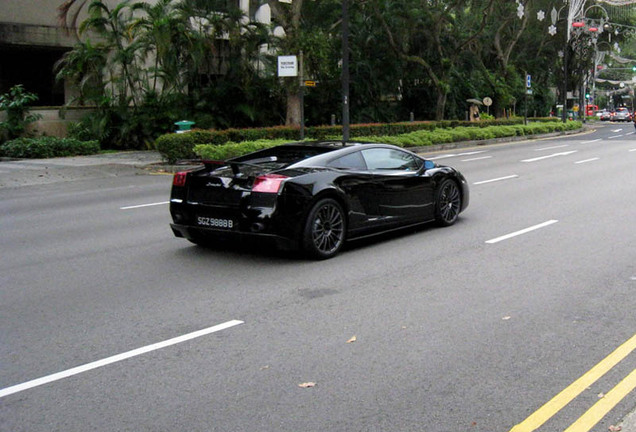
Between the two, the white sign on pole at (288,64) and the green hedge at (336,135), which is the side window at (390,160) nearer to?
the green hedge at (336,135)

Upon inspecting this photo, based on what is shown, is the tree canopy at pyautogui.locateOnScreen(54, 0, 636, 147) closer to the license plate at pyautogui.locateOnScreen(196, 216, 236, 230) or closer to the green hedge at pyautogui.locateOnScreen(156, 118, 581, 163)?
the green hedge at pyautogui.locateOnScreen(156, 118, 581, 163)

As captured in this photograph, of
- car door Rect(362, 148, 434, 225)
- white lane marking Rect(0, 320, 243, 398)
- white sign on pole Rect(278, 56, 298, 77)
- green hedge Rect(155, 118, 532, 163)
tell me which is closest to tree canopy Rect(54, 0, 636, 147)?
green hedge Rect(155, 118, 532, 163)

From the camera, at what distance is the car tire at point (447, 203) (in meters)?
11.0

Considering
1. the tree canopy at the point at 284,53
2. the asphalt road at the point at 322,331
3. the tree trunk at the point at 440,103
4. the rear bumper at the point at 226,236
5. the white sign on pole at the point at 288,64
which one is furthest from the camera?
the tree trunk at the point at 440,103

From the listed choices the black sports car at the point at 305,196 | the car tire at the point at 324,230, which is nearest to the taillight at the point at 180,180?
the black sports car at the point at 305,196

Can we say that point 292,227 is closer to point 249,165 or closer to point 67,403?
point 249,165

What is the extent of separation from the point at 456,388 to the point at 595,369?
1058mm

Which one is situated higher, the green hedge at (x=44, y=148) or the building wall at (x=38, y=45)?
the building wall at (x=38, y=45)

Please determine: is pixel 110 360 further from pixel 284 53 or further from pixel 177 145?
pixel 284 53

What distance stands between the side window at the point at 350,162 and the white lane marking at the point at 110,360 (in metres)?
3.58

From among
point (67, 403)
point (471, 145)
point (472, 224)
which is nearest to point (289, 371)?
point (67, 403)

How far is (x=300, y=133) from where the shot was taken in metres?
25.8

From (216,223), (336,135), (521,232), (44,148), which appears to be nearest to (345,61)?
(336,135)

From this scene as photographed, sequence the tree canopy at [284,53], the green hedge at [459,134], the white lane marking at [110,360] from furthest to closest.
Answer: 1. the green hedge at [459,134]
2. the tree canopy at [284,53]
3. the white lane marking at [110,360]
